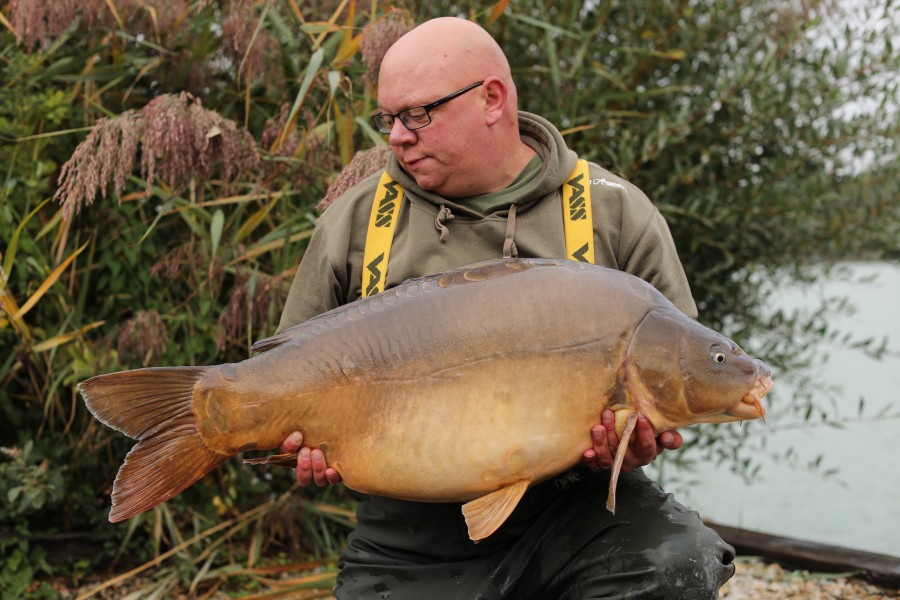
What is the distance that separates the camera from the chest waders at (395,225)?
2.46m

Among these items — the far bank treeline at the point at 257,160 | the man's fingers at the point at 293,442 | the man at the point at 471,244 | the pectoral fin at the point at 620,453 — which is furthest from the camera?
the far bank treeline at the point at 257,160

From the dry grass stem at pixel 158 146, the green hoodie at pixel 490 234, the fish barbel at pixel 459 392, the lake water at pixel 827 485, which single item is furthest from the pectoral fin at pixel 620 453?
the lake water at pixel 827 485

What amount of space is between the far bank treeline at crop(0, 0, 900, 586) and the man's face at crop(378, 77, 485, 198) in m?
0.56

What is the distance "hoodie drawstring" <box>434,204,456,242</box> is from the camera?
2479 mm

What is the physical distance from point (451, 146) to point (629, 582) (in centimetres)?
106

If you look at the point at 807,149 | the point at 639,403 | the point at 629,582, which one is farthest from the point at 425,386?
the point at 807,149

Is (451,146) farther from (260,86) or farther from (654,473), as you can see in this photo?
(654,473)

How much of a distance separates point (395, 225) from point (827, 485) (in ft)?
15.4

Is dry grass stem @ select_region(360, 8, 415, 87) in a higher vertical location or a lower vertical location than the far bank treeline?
higher

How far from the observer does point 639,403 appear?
2055 mm

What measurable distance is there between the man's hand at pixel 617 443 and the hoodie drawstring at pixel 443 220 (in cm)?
65

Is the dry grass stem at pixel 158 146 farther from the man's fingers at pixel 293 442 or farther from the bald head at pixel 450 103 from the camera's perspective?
the man's fingers at pixel 293 442

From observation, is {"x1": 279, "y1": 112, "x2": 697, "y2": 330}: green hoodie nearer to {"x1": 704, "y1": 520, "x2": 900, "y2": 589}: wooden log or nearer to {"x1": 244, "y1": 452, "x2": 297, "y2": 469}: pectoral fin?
{"x1": 244, "y1": 452, "x2": 297, "y2": 469}: pectoral fin

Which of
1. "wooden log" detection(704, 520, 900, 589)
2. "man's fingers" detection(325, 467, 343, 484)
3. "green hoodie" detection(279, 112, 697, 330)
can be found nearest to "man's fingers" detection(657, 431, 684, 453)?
"green hoodie" detection(279, 112, 697, 330)
